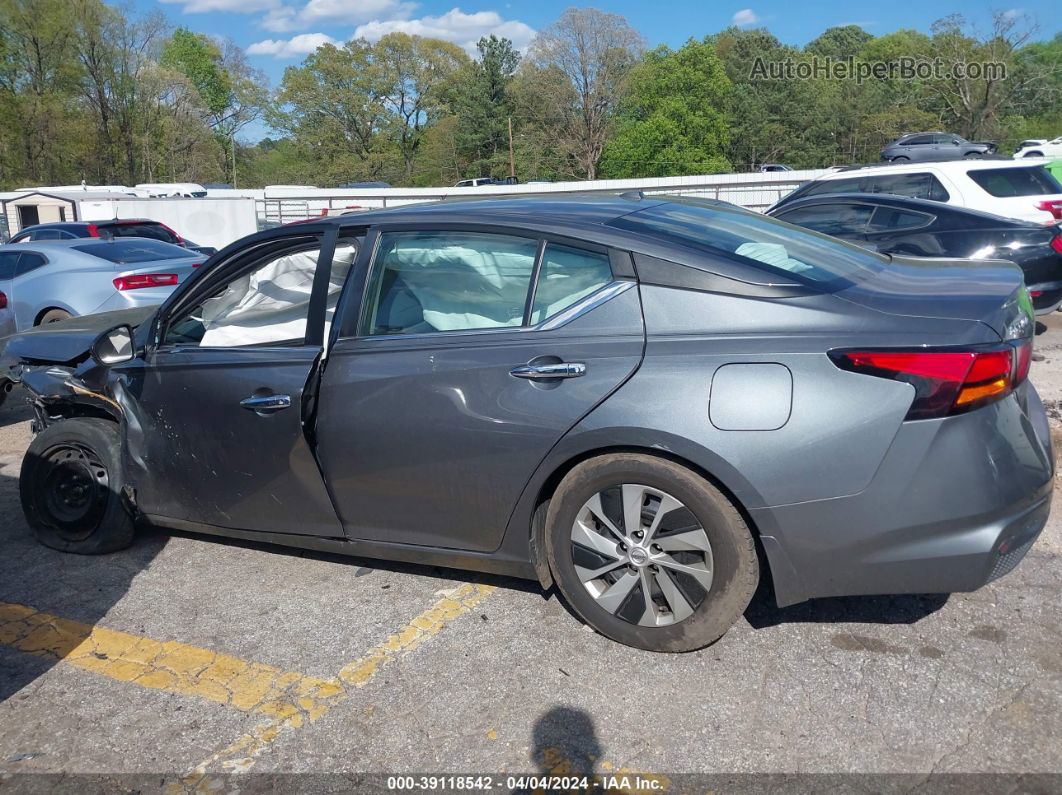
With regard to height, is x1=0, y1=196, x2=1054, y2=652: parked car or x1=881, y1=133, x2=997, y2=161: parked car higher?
x1=881, y1=133, x2=997, y2=161: parked car

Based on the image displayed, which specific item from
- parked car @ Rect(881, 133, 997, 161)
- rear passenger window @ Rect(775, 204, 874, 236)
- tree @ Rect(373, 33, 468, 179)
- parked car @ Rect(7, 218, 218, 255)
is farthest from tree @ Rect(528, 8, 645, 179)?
rear passenger window @ Rect(775, 204, 874, 236)

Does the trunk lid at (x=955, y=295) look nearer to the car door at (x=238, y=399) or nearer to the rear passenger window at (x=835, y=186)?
the car door at (x=238, y=399)

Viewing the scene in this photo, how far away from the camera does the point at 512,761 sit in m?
2.77

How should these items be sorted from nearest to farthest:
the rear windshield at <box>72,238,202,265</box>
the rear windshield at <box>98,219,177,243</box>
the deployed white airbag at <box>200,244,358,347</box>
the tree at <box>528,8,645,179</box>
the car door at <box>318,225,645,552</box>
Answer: the car door at <box>318,225,645,552</box>, the deployed white airbag at <box>200,244,358,347</box>, the rear windshield at <box>72,238,202,265</box>, the rear windshield at <box>98,219,177,243</box>, the tree at <box>528,8,645,179</box>

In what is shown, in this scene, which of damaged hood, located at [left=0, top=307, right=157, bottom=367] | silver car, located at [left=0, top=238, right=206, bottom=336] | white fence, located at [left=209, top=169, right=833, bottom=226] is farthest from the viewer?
white fence, located at [left=209, top=169, right=833, bottom=226]

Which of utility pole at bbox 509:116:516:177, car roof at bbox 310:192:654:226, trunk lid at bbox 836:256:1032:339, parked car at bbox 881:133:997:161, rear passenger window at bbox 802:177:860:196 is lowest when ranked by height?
trunk lid at bbox 836:256:1032:339

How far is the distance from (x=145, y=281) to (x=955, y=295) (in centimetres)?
870

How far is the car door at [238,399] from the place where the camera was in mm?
3744

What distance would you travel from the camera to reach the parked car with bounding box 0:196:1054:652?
2.82 metres

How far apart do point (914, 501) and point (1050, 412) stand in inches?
153

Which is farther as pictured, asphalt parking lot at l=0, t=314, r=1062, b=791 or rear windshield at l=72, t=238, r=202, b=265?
rear windshield at l=72, t=238, r=202, b=265

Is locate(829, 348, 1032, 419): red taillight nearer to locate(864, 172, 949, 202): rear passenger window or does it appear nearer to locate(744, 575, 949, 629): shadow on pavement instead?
locate(744, 575, 949, 629): shadow on pavement

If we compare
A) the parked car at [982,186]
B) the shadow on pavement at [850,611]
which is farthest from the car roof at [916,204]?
the shadow on pavement at [850,611]

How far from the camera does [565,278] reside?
11.0 feet
